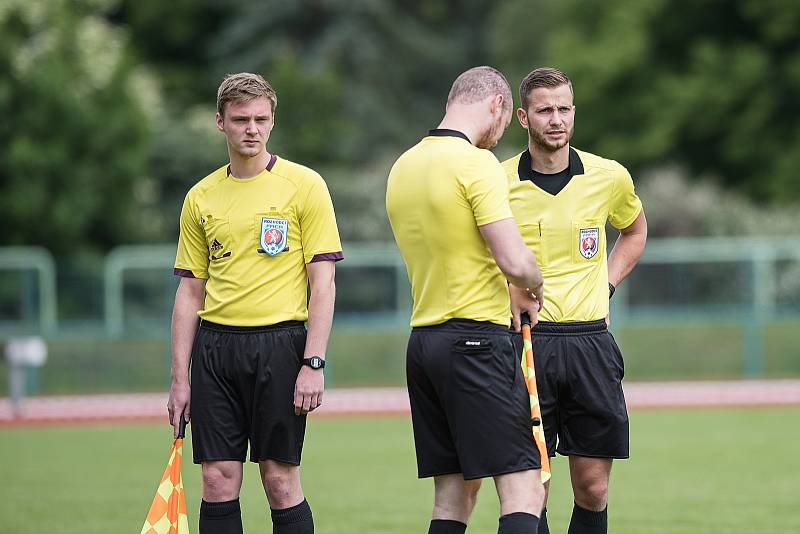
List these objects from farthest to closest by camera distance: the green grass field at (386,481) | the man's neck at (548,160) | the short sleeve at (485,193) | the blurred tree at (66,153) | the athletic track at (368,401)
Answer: the blurred tree at (66,153) → the athletic track at (368,401) → the green grass field at (386,481) → the man's neck at (548,160) → the short sleeve at (485,193)

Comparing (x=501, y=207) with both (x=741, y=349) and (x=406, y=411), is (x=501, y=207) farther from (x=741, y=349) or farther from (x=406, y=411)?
(x=741, y=349)

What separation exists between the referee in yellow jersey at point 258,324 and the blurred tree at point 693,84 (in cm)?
2961

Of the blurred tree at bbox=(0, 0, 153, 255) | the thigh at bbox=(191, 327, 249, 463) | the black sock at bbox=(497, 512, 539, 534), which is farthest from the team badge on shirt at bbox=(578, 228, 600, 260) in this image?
the blurred tree at bbox=(0, 0, 153, 255)

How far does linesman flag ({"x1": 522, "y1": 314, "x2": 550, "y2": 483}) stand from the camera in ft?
18.6

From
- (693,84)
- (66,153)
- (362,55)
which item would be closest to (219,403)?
(66,153)

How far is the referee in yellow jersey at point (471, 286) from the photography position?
552 cm

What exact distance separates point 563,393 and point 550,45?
112 ft

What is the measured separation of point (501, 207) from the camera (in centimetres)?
548

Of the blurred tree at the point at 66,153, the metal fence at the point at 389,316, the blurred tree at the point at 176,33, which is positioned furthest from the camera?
the blurred tree at the point at 176,33

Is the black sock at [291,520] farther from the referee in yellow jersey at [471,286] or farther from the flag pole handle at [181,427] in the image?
the referee in yellow jersey at [471,286]

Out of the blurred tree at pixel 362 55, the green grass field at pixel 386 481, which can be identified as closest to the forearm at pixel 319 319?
the green grass field at pixel 386 481

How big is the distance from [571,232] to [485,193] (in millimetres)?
1066

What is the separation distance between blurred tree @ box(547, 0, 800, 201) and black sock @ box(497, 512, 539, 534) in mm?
30026

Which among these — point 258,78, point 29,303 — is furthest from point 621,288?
point 258,78
